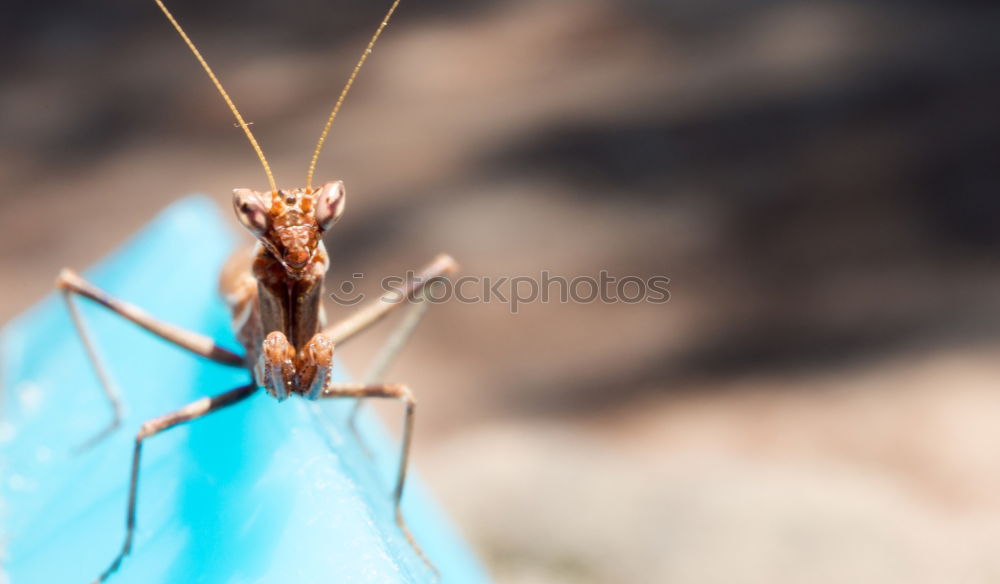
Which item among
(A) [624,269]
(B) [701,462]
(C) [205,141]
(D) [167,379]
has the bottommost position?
(D) [167,379]

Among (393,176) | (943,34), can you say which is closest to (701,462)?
(393,176)

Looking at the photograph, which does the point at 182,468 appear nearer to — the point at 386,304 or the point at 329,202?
the point at 329,202

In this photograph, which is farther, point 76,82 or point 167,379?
point 76,82

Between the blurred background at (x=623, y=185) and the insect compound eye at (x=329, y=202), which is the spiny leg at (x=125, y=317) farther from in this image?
the blurred background at (x=623, y=185)

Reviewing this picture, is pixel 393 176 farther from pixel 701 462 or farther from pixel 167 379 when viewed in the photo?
→ pixel 167 379
